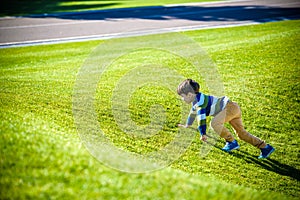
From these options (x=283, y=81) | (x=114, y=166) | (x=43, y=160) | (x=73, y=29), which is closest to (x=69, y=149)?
(x=43, y=160)

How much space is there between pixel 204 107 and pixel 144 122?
1.63 meters

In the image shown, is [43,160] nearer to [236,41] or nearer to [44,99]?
[44,99]

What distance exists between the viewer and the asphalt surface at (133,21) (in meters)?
13.3

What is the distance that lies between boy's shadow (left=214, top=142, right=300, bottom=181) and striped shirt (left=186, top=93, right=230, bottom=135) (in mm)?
1030

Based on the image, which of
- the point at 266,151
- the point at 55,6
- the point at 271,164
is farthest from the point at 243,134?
the point at 55,6

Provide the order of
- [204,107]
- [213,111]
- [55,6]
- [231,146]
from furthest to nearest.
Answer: [55,6] < [231,146] < [213,111] < [204,107]

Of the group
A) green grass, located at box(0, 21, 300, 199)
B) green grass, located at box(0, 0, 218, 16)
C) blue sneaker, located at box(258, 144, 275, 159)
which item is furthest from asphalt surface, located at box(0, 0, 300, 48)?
blue sneaker, located at box(258, 144, 275, 159)

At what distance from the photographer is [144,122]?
20.1 ft

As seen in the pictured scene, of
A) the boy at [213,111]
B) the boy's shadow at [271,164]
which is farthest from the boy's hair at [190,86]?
the boy's shadow at [271,164]

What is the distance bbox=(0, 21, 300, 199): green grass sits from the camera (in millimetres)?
3365

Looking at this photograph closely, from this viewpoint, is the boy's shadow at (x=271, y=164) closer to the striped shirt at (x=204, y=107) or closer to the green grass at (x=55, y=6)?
the striped shirt at (x=204, y=107)

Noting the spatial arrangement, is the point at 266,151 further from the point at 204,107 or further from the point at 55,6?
the point at 55,6

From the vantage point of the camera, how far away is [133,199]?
3232 millimetres

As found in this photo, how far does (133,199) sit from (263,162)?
3085 millimetres
